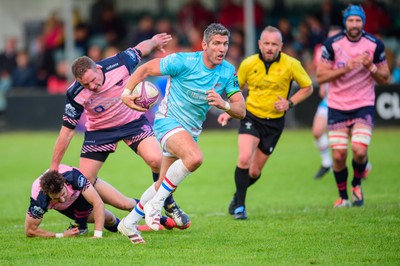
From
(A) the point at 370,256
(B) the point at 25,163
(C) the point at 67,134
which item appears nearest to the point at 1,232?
(C) the point at 67,134

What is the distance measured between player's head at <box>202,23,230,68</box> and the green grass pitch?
198cm

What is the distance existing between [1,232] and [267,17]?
59.6ft

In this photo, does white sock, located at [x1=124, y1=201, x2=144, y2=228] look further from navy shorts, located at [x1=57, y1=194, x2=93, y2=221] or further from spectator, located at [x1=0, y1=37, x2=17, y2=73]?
spectator, located at [x1=0, y1=37, x2=17, y2=73]

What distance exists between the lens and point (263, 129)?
11297mm

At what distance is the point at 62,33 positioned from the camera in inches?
1133

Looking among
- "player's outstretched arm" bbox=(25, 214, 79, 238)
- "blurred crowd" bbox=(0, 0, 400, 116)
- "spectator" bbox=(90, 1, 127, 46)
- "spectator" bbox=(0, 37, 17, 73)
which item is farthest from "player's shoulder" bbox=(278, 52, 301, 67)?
"spectator" bbox=(0, 37, 17, 73)

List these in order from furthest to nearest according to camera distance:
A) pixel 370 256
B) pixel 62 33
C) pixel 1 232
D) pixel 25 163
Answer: pixel 62 33, pixel 25 163, pixel 1 232, pixel 370 256

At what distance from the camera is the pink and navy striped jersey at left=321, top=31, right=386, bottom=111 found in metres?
11.7

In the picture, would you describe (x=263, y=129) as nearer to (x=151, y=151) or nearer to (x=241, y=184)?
(x=241, y=184)

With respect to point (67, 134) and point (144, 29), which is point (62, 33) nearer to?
point (144, 29)

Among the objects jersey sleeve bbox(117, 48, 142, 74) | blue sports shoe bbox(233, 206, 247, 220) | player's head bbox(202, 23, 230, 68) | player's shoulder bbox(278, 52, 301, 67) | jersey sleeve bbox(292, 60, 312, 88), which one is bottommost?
blue sports shoe bbox(233, 206, 247, 220)

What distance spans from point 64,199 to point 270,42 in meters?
3.37

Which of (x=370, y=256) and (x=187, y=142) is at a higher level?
(x=187, y=142)

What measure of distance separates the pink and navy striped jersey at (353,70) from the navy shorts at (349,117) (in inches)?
2.3
